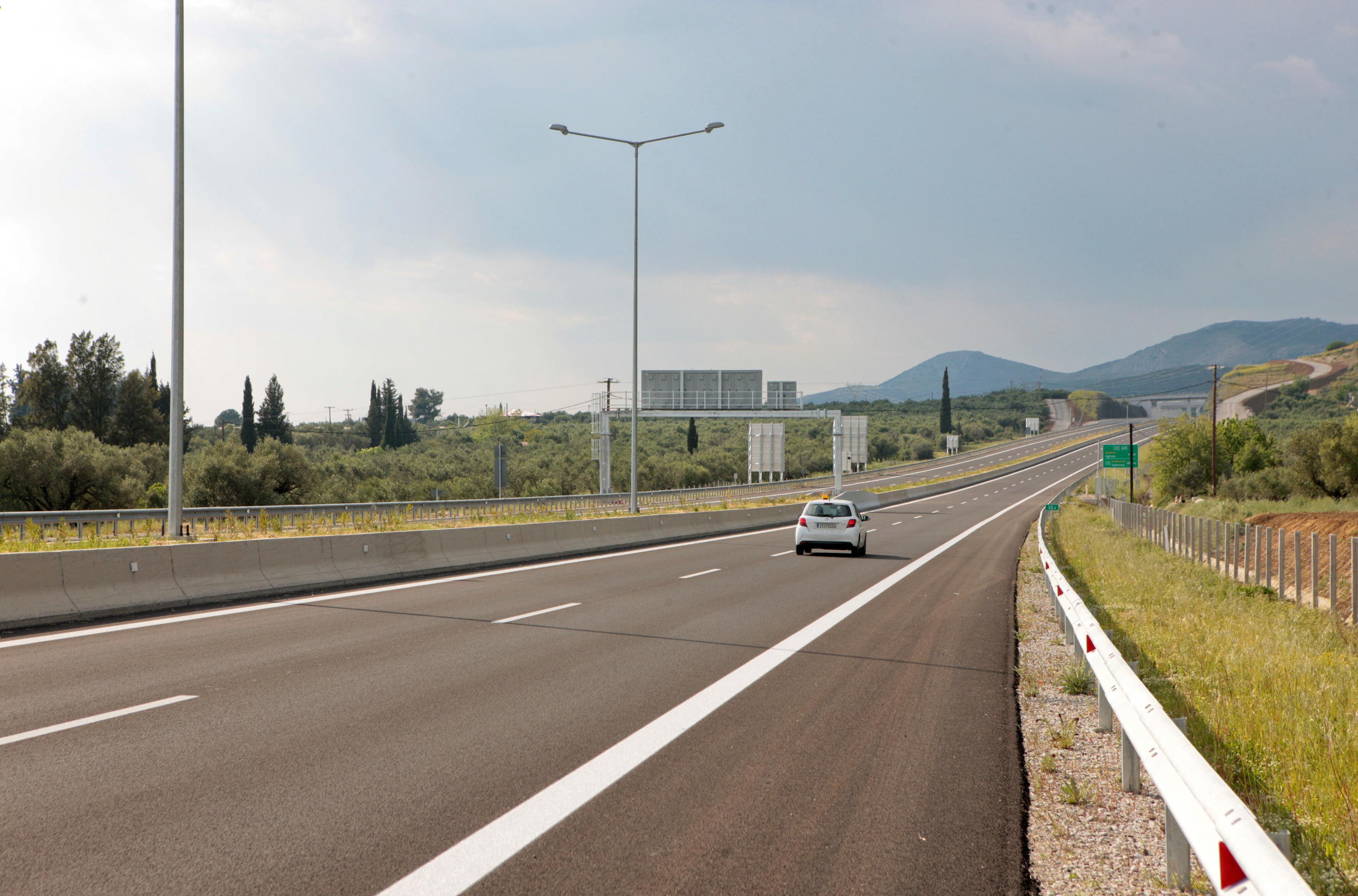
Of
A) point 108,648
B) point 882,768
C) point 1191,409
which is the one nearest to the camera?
point 882,768

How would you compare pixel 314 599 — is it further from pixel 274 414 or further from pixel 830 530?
pixel 274 414

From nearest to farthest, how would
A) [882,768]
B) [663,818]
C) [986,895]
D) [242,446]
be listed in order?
1. [986,895]
2. [663,818]
3. [882,768]
4. [242,446]

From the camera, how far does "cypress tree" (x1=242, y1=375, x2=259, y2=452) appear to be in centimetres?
9362

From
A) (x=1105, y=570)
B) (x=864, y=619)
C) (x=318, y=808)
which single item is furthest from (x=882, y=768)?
(x=1105, y=570)

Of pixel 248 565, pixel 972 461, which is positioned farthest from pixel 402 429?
pixel 248 565

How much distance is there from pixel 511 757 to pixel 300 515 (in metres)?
27.4

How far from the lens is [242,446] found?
158 ft

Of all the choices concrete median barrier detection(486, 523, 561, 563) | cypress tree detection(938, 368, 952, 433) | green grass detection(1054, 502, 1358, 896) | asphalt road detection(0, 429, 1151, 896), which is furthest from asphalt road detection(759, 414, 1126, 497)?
asphalt road detection(0, 429, 1151, 896)

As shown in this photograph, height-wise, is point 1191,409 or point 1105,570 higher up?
point 1191,409

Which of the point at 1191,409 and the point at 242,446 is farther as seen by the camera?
the point at 1191,409

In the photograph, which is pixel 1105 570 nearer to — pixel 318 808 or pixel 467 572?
pixel 467 572

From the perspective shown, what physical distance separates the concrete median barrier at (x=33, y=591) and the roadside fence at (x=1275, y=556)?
17.5m

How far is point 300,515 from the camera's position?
99.9ft

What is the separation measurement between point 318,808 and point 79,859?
106 cm
